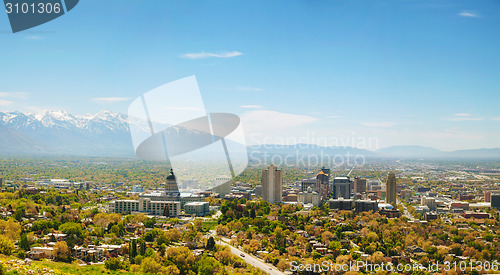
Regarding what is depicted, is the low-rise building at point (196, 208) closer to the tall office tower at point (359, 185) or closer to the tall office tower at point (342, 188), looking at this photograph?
the tall office tower at point (342, 188)

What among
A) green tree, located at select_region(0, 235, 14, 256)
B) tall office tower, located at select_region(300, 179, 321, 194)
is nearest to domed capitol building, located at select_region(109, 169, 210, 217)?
green tree, located at select_region(0, 235, 14, 256)

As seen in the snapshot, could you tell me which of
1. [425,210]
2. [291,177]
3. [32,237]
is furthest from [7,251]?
[291,177]

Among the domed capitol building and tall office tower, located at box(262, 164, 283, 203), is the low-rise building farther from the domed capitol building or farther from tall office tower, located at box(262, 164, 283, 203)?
tall office tower, located at box(262, 164, 283, 203)

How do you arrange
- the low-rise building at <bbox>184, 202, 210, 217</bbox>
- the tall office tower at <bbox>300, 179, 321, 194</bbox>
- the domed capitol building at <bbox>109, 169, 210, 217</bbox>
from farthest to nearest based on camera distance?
1. the tall office tower at <bbox>300, 179, 321, 194</bbox>
2. the low-rise building at <bbox>184, 202, 210, 217</bbox>
3. the domed capitol building at <bbox>109, 169, 210, 217</bbox>

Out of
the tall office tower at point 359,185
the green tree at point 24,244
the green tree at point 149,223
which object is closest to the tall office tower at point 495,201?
the tall office tower at point 359,185

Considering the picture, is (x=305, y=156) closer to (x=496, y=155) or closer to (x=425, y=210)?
(x=425, y=210)

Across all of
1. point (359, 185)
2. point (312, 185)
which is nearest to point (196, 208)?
point (312, 185)

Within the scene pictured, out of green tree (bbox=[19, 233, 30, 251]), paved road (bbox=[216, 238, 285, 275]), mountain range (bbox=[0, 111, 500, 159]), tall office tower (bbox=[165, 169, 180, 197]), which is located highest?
mountain range (bbox=[0, 111, 500, 159])
